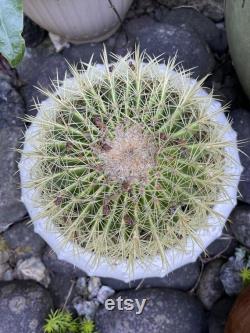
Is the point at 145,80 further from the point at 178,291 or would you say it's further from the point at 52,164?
the point at 178,291

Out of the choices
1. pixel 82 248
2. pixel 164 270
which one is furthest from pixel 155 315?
pixel 82 248

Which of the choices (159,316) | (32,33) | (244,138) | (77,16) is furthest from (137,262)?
(32,33)

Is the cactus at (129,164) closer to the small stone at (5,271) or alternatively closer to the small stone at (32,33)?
the small stone at (5,271)

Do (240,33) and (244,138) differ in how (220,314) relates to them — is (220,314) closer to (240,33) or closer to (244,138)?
(244,138)

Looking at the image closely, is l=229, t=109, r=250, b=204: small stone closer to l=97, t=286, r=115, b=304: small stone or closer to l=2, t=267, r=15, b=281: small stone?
l=97, t=286, r=115, b=304: small stone

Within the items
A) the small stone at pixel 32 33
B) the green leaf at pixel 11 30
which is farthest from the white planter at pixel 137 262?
the small stone at pixel 32 33

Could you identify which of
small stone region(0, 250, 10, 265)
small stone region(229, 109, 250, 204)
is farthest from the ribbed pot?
small stone region(0, 250, 10, 265)

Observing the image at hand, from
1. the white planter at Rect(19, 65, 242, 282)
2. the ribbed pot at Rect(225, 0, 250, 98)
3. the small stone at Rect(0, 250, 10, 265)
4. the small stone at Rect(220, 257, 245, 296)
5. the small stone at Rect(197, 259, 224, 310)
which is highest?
the ribbed pot at Rect(225, 0, 250, 98)
